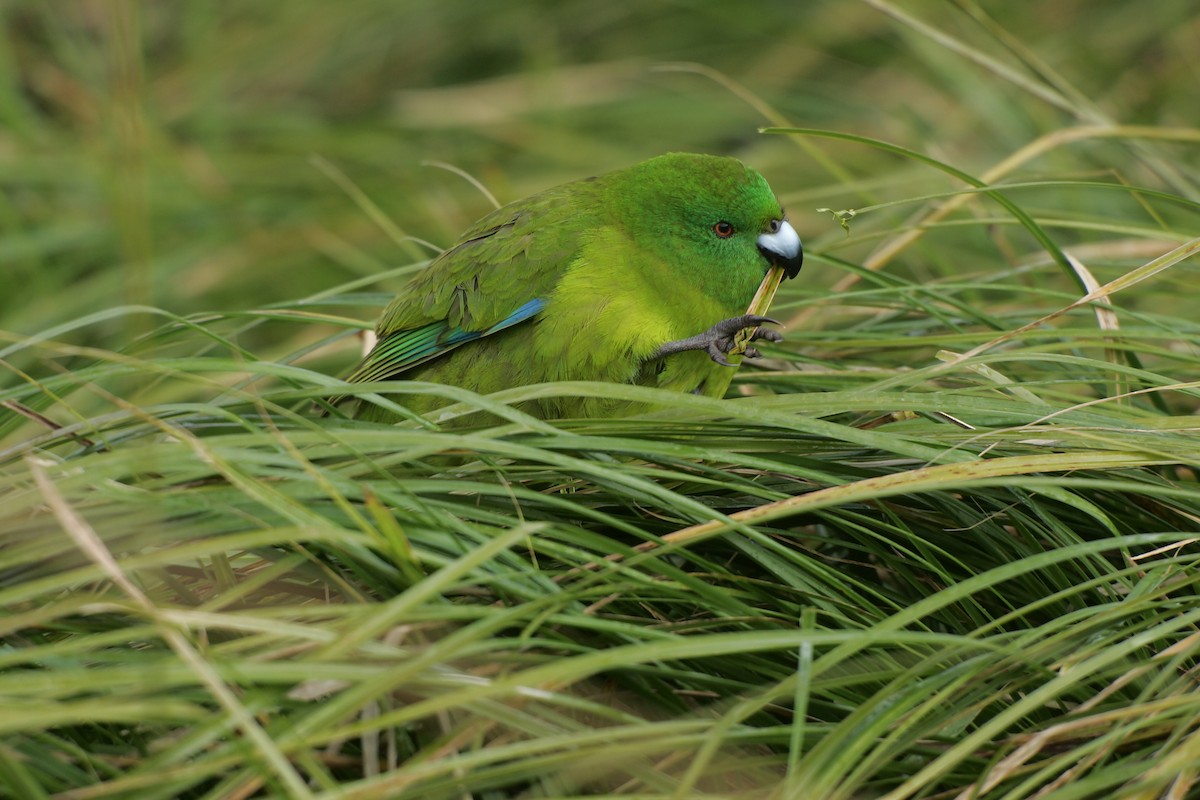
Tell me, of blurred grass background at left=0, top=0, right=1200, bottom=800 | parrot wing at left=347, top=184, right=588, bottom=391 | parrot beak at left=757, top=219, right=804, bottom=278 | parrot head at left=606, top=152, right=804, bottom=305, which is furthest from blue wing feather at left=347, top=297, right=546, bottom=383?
parrot beak at left=757, top=219, right=804, bottom=278

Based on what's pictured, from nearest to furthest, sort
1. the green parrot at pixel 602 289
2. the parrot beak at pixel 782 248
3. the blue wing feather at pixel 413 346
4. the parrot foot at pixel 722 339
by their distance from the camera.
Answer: the parrot foot at pixel 722 339 → the green parrot at pixel 602 289 → the parrot beak at pixel 782 248 → the blue wing feather at pixel 413 346

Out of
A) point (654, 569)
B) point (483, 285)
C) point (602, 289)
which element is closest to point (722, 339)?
point (602, 289)

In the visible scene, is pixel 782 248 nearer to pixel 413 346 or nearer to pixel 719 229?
pixel 719 229

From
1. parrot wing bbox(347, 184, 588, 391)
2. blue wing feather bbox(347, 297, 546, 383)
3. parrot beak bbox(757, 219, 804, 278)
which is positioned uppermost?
parrot beak bbox(757, 219, 804, 278)

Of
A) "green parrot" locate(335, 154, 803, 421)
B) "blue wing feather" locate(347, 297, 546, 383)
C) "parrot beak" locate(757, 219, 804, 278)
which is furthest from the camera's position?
"blue wing feather" locate(347, 297, 546, 383)

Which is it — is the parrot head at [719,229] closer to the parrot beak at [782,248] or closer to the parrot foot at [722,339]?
the parrot beak at [782,248]

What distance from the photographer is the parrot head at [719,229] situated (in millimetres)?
2809

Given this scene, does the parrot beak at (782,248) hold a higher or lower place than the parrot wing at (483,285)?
higher

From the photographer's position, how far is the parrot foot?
2.52 m

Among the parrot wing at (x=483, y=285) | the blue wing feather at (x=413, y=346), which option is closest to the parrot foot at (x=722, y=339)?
the parrot wing at (x=483, y=285)

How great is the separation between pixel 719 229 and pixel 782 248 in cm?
17

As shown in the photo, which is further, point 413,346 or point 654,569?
point 413,346

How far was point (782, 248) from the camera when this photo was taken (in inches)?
110

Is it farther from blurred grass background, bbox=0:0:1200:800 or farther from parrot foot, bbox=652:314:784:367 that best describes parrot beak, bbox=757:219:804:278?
parrot foot, bbox=652:314:784:367
